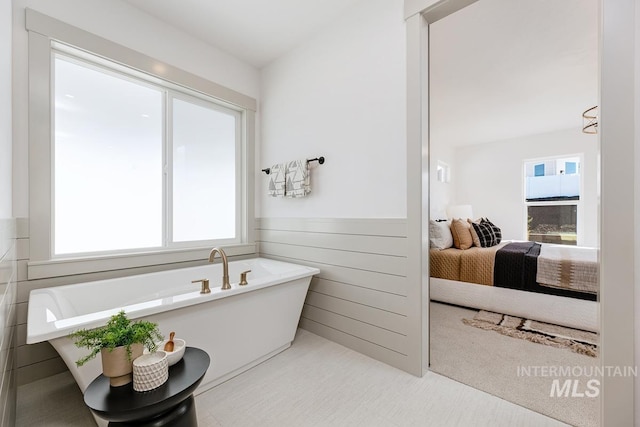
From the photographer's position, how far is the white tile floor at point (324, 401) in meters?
1.44

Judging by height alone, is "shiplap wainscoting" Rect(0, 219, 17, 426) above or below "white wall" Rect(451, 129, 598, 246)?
below

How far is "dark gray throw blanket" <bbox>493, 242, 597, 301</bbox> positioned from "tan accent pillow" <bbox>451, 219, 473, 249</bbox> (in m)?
0.48

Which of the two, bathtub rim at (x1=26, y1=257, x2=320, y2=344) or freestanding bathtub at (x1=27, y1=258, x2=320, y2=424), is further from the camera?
freestanding bathtub at (x1=27, y1=258, x2=320, y2=424)

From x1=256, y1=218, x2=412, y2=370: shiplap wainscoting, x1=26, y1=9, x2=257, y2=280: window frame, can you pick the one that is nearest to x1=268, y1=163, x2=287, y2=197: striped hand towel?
x1=256, y1=218, x2=412, y2=370: shiplap wainscoting

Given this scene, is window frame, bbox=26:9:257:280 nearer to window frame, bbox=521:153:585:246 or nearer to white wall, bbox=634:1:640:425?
white wall, bbox=634:1:640:425

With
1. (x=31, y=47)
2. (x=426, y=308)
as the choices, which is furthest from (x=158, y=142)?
(x=426, y=308)

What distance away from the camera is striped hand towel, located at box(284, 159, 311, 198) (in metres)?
2.48

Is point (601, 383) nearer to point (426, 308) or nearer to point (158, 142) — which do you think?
point (426, 308)

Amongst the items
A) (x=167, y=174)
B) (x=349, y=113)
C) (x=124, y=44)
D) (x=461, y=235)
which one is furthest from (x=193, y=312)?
(x=461, y=235)

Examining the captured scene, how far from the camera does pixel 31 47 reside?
1.75 meters

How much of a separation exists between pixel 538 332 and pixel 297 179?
2564mm

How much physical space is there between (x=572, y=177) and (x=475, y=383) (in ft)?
16.7

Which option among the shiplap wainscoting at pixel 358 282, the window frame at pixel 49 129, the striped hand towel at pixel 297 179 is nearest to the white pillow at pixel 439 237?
the shiplap wainscoting at pixel 358 282

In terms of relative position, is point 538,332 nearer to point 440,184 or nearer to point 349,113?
point 349,113
